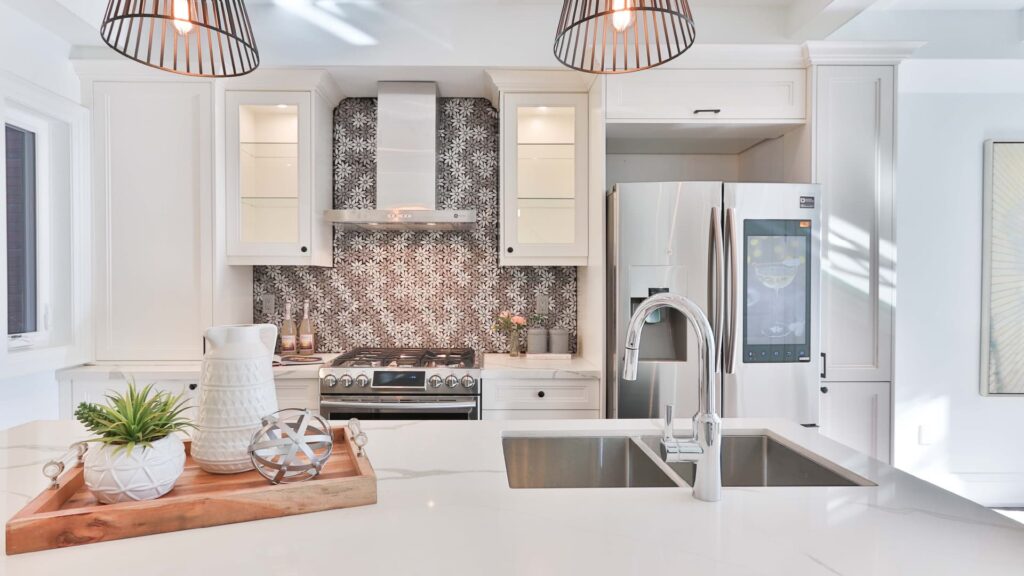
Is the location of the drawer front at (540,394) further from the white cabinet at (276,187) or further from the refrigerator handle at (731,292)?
the white cabinet at (276,187)

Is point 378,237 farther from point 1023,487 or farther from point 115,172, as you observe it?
point 1023,487

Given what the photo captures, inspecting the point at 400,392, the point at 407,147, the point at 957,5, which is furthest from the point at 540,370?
the point at 957,5

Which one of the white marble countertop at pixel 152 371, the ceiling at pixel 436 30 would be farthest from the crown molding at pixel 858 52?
the white marble countertop at pixel 152 371

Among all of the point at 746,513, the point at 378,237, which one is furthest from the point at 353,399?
the point at 746,513

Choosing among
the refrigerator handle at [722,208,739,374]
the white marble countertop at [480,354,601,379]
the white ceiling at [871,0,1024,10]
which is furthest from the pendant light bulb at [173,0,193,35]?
the white ceiling at [871,0,1024,10]

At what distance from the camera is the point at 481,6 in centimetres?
279

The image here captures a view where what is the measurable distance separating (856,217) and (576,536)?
2.36 metres

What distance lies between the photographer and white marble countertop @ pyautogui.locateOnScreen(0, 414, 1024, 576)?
0.83 metres

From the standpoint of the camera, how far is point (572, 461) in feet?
5.18

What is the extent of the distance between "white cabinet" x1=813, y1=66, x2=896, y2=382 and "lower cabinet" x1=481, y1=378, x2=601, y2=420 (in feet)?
3.62

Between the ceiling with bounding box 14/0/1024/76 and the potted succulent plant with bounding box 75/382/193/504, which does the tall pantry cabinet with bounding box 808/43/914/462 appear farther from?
the potted succulent plant with bounding box 75/382/193/504

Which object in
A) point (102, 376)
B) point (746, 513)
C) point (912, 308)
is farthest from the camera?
point (912, 308)

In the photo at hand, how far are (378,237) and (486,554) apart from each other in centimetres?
264

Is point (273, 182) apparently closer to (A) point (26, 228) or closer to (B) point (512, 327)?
(A) point (26, 228)
